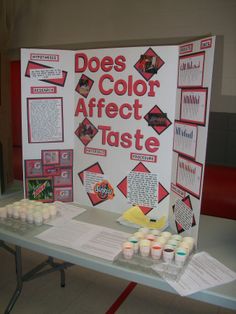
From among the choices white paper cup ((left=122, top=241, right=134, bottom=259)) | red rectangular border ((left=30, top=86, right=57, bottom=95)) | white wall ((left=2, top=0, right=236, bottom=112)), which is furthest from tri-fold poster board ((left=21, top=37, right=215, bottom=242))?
white wall ((left=2, top=0, right=236, bottom=112))

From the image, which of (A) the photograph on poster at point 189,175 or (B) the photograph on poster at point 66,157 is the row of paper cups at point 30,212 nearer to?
(B) the photograph on poster at point 66,157

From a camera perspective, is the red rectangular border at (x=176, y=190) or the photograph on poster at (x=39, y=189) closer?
the red rectangular border at (x=176, y=190)

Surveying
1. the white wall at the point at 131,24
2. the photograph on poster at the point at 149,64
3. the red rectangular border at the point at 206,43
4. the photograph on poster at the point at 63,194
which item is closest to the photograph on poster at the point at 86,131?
the photograph on poster at the point at 63,194

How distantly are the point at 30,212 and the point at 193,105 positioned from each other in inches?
38.4

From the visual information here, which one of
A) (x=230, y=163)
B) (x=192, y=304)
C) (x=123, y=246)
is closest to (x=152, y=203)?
(x=123, y=246)

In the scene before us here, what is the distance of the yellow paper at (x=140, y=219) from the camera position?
1.62 metres

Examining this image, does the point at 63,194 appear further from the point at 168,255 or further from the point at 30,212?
the point at 168,255

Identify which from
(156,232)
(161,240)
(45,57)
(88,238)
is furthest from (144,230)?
(45,57)

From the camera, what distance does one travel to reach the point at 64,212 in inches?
71.7

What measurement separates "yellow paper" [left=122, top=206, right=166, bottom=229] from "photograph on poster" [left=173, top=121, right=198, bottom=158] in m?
0.38

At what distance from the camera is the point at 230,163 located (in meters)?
3.57

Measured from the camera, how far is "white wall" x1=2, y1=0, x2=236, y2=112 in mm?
3367

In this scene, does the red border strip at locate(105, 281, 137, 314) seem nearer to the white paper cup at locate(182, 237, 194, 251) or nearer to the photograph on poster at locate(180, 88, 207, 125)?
the white paper cup at locate(182, 237, 194, 251)

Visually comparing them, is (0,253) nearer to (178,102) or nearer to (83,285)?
(83,285)
